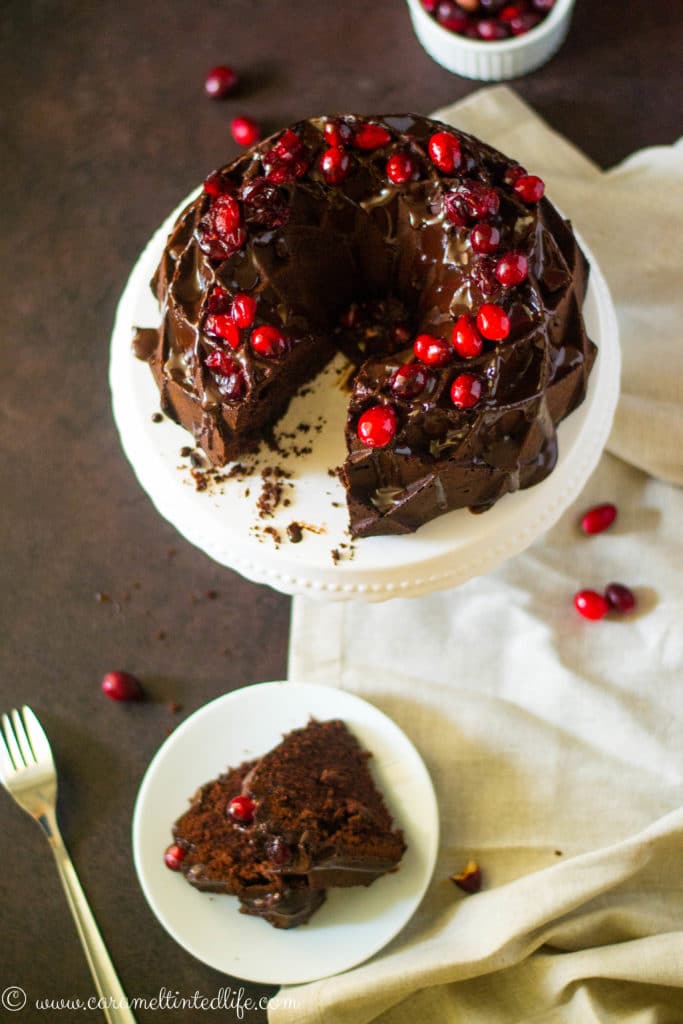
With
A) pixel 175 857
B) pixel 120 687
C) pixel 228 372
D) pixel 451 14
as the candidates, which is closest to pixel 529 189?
pixel 228 372

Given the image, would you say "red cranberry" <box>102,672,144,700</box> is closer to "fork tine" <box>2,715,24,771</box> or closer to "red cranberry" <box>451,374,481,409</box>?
"fork tine" <box>2,715,24,771</box>

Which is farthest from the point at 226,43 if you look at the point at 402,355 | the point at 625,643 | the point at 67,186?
the point at 625,643

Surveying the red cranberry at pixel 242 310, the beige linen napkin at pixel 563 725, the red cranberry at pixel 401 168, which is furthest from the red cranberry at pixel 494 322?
the beige linen napkin at pixel 563 725

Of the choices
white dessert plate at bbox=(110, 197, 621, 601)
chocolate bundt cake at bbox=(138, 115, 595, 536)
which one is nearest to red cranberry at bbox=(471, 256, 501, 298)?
chocolate bundt cake at bbox=(138, 115, 595, 536)

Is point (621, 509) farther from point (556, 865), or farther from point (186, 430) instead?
point (186, 430)

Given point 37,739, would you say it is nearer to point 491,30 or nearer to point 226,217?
point 226,217
